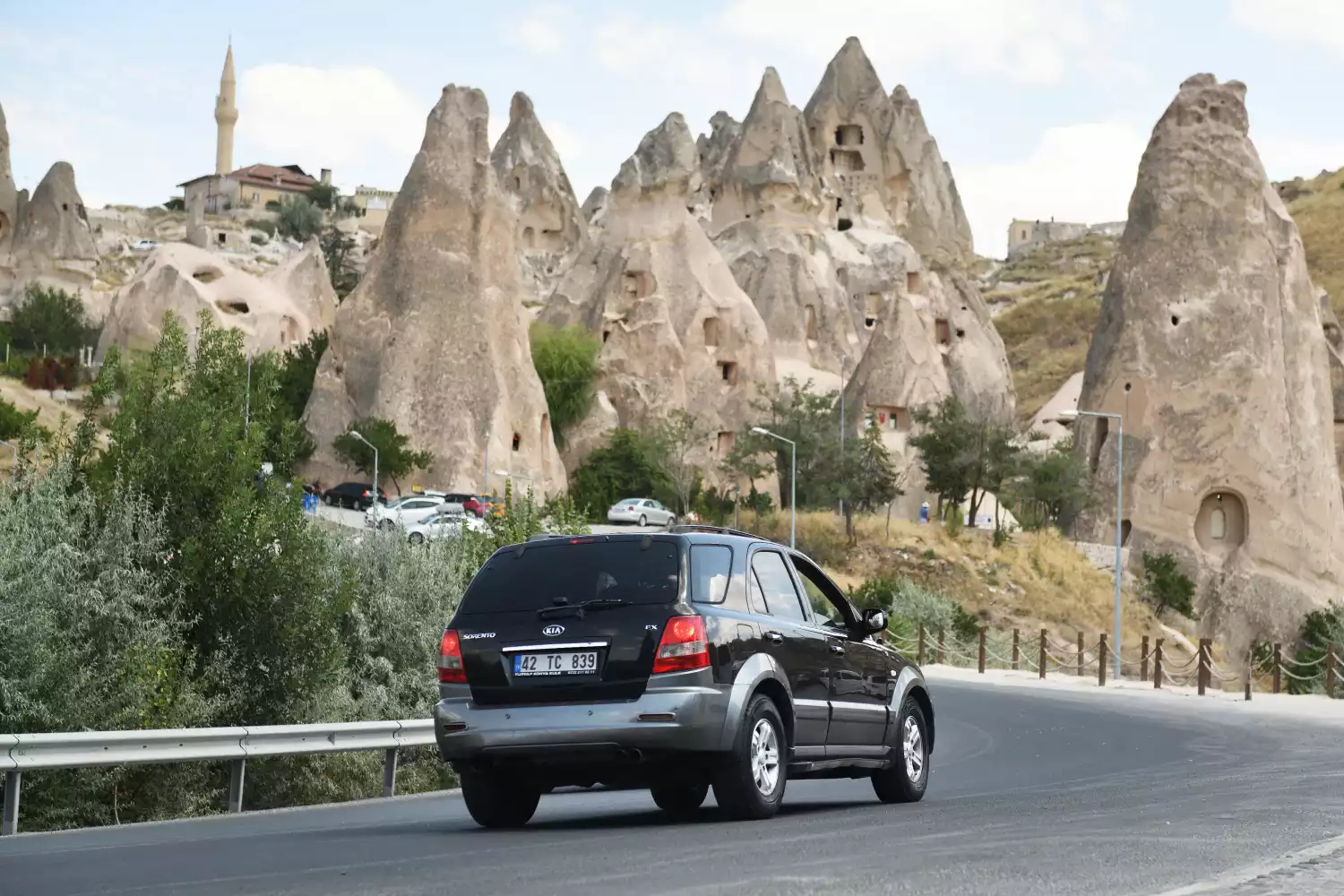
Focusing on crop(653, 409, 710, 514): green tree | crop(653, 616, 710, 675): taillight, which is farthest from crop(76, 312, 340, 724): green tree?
crop(653, 409, 710, 514): green tree

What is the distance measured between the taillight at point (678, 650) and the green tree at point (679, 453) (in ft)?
210

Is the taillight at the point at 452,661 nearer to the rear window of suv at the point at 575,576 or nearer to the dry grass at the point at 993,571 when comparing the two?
the rear window of suv at the point at 575,576

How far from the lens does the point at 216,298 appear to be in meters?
98.1

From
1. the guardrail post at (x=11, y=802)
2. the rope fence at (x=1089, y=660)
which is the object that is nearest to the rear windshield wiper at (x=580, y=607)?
the guardrail post at (x=11, y=802)

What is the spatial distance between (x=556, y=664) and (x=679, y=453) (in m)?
70.7

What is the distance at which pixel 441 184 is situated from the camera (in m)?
80.2

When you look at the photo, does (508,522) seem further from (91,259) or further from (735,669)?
(91,259)

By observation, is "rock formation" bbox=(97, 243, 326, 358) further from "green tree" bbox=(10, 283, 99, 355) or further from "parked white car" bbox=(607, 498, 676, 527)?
"parked white car" bbox=(607, 498, 676, 527)

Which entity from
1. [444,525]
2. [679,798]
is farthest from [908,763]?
[444,525]

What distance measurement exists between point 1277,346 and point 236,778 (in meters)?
61.4

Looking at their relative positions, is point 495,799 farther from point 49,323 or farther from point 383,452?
point 49,323

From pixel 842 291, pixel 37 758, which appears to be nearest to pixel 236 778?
pixel 37 758

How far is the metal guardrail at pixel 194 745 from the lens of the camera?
12.3 meters

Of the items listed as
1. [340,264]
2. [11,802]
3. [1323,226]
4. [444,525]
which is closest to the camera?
[11,802]
